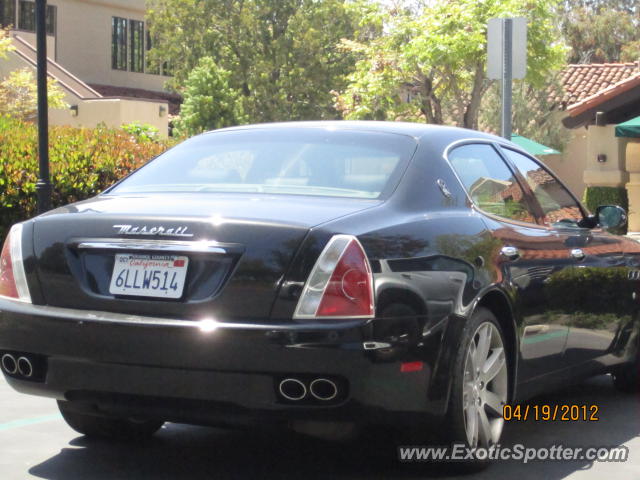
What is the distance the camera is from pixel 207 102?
41.1 metres

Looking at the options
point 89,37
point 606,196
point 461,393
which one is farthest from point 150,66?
point 461,393

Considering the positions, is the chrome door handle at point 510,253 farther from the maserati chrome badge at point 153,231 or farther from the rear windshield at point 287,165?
the maserati chrome badge at point 153,231

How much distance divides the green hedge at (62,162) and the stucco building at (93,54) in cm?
1912

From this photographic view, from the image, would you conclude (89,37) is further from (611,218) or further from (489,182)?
(489,182)

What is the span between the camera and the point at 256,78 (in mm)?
45781

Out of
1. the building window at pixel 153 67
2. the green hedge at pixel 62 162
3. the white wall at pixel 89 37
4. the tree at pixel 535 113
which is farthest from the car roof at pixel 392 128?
the building window at pixel 153 67

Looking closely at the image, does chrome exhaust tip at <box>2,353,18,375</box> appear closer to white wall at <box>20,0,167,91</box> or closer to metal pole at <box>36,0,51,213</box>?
metal pole at <box>36,0,51,213</box>

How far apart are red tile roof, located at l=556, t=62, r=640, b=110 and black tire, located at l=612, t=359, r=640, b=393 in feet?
107

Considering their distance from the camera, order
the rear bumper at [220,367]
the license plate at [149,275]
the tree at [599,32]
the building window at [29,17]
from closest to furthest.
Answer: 1. the rear bumper at [220,367]
2. the license plate at [149,275]
3. the building window at [29,17]
4. the tree at [599,32]

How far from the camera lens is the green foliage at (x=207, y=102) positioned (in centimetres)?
4091

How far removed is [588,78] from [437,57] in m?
14.0

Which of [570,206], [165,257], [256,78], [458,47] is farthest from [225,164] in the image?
[256,78]

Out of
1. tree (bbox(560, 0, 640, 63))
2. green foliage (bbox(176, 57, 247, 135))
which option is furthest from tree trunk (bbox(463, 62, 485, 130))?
tree (bbox(560, 0, 640, 63))

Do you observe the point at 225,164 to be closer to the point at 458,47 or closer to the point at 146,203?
the point at 146,203
